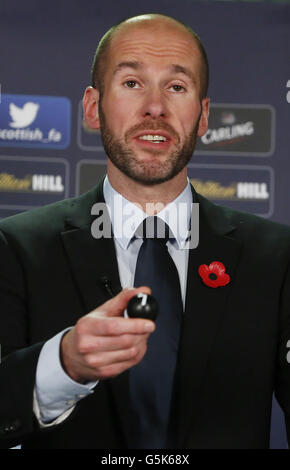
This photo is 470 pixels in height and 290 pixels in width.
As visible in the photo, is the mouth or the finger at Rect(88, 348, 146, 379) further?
the mouth

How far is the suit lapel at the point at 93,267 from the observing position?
1204 mm

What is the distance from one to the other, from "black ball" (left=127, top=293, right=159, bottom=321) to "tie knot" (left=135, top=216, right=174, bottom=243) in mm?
429

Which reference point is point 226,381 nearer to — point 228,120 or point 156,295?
point 156,295

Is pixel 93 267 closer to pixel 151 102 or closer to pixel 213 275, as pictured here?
pixel 213 275

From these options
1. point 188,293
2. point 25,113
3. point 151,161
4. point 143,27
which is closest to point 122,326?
point 188,293

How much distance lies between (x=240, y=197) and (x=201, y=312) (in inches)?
65.5

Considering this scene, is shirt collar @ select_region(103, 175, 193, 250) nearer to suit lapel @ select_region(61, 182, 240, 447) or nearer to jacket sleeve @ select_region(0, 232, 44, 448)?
suit lapel @ select_region(61, 182, 240, 447)

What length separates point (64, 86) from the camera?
2850 mm

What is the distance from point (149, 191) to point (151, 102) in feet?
0.54

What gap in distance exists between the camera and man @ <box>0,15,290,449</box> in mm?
1214

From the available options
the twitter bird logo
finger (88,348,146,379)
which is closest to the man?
finger (88,348,146,379)

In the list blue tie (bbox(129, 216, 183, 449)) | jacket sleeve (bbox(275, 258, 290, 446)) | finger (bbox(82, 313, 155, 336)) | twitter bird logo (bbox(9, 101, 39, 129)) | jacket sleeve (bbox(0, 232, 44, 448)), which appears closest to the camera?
finger (bbox(82, 313, 155, 336))

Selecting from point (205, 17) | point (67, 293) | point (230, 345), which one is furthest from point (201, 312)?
point (205, 17)

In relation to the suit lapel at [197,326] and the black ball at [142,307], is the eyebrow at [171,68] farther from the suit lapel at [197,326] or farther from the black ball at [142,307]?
the black ball at [142,307]
